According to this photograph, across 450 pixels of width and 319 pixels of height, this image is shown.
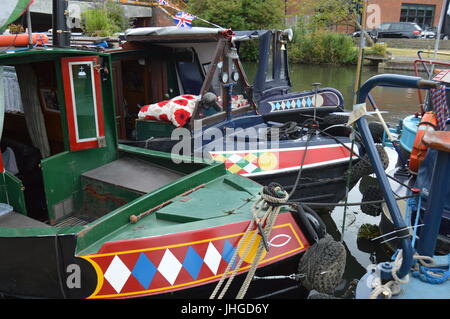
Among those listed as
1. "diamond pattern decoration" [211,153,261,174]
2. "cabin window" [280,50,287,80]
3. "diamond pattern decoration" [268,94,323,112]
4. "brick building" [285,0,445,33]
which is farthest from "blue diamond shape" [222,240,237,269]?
Answer: "brick building" [285,0,445,33]

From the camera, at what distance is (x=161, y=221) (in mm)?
4043

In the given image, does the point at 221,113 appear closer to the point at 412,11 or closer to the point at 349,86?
the point at 349,86

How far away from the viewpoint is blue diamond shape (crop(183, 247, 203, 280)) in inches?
144

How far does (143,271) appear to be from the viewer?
356 centimetres

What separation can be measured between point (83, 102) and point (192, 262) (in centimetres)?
235

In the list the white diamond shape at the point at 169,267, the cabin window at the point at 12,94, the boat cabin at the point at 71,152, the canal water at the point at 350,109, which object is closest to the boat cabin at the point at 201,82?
the boat cabin at the point at 71,152

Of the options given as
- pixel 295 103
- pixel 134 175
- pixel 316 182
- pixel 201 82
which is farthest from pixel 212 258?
pixel 295 103

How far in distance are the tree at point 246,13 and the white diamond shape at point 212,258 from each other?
2340cm

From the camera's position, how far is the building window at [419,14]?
127ft

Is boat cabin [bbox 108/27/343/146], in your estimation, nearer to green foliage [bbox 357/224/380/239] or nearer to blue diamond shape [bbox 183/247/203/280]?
green foliage [bbox 357/224/380/239]

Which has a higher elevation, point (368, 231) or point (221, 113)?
point (221, 113)

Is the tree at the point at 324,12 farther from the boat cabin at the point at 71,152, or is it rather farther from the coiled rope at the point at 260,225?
the coiled rope at the point at 260,225

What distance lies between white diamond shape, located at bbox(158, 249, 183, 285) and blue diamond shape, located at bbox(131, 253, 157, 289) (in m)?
0.09
